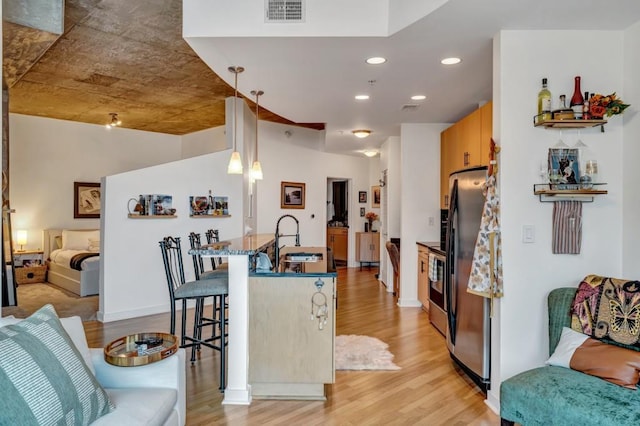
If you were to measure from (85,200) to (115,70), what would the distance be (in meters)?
3.84

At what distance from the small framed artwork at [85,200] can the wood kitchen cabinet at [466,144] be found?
6337 millimetres

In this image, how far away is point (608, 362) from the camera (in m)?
2.13

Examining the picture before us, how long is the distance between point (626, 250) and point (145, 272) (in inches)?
196

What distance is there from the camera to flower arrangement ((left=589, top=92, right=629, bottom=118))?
255 cm

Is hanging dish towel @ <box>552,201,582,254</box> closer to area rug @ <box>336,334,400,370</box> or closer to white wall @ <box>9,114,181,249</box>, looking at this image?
area rug @ <box>336,334,400,370</box>

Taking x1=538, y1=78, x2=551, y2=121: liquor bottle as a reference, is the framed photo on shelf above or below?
below

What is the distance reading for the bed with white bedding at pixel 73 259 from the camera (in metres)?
6.25

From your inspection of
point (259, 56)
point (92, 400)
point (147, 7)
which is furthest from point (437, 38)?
point (92, 400)

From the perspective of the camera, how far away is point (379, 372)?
340 centimetres

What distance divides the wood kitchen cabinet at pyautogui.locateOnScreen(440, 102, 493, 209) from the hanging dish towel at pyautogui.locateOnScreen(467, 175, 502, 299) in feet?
3.44

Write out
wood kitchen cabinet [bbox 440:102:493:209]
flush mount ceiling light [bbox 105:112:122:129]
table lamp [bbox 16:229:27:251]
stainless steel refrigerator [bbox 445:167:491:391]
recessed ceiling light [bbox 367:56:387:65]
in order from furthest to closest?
1. flush mount ceiling light [bbox 105:112:122:129]
2. table lamp [bbox 16:229:27:251]
3. wood kitchen cabinet [bbox 440:102:493:209]
4. recessed ceiling light [bbox 367:56:387:65]
5. stainless steel refrigerator [bbox 445:167:491:391]

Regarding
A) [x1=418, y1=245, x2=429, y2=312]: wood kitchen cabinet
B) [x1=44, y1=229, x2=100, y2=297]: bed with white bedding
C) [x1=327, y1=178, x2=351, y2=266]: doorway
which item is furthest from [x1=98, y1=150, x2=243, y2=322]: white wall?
[x1=327, y1=178, x2=351, y2=266]: doorway

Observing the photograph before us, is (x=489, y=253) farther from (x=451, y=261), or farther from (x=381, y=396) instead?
(x=381, y=396)

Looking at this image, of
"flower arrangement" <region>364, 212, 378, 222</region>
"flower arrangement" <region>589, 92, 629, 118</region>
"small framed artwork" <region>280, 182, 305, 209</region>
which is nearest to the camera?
"flower arrangement" <region>589, 92, 629, 118</region>
